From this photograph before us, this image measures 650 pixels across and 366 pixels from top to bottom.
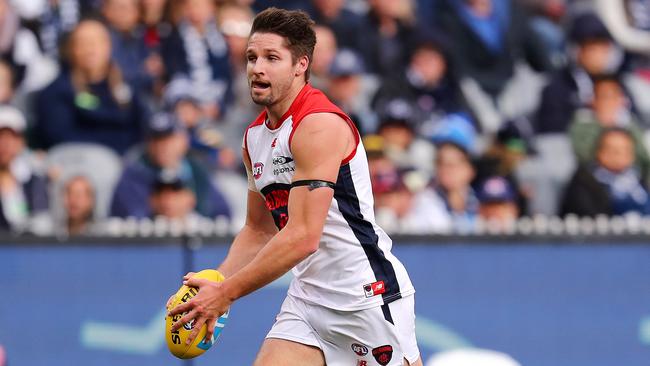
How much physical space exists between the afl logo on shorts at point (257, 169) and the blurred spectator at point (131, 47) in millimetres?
4706

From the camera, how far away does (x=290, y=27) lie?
5.46 m

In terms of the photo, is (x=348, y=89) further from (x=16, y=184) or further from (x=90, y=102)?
(x=16, y=184)

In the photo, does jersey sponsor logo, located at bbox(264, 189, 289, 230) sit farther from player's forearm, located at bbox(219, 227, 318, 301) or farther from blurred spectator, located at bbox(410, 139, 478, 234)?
blurred spectator, located at bbox(410, 139, 478, 234)

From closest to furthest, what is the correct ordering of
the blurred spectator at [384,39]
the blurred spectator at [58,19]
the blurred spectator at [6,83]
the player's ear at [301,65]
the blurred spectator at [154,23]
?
the player's ear at [301,65] → the blurred spectator at [6,83] → the blurred spectator at [58,19] → the blurred spectator at [154,23] → the blurred spectator at [384,39]

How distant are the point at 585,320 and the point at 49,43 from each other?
16.6ft

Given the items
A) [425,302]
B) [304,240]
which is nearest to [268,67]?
[304,240]

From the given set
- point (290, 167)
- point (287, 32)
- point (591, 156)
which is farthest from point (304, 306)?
point (591, 156)

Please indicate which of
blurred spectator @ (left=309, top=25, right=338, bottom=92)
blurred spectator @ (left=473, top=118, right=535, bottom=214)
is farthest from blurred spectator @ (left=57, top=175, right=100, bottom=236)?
blurred spectator @ (left=473, top=118, right=535, bottom=214)

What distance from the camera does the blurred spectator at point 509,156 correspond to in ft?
34.8

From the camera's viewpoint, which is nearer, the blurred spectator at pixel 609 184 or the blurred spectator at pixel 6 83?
the blurred spectator at pixel 6 83

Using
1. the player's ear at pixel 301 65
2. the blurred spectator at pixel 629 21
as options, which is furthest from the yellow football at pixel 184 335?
the blurred spectator at pixel 629 21

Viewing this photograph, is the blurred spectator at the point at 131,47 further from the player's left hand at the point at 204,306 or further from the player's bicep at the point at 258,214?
the player's left hand at the point at 204,306

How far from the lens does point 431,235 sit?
9094 mm

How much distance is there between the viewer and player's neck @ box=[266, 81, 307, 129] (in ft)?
18.3
